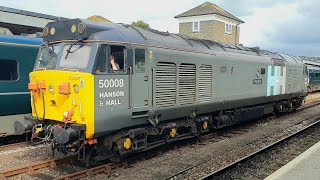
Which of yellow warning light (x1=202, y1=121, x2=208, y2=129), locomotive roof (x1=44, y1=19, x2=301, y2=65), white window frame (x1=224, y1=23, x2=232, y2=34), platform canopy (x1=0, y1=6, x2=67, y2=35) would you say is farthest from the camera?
white window frame (x1=224, y1=23, x2=232, y2=34)

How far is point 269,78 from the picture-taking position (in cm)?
1575

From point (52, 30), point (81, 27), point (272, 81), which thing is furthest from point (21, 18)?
point (272, 81)

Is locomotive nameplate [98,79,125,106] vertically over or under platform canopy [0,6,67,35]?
under

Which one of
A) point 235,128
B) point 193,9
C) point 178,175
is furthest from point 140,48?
point 193,9

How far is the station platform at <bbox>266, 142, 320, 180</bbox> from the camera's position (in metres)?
6.76

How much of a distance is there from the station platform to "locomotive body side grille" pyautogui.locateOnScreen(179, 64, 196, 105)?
338 centimetres

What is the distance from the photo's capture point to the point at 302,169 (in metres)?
7.29

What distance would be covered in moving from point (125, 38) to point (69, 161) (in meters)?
3.37

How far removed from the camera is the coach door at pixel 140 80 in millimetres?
8312

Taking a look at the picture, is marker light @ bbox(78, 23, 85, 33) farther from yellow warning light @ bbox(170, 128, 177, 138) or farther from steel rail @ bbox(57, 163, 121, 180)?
yellow warning light @ bbox(170, 128, 177, 138)

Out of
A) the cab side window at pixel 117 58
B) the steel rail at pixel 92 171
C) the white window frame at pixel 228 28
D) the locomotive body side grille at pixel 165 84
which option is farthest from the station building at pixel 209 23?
the steel rail at pixel 92 171

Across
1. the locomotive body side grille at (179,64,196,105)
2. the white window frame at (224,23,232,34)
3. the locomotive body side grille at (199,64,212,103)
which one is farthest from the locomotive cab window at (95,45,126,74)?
the white window frame at (224,23,232,34)

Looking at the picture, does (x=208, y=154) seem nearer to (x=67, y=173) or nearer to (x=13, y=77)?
(x=67, y=173)

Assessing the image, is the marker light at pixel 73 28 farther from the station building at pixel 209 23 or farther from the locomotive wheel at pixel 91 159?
the station building at pixel 209 23
